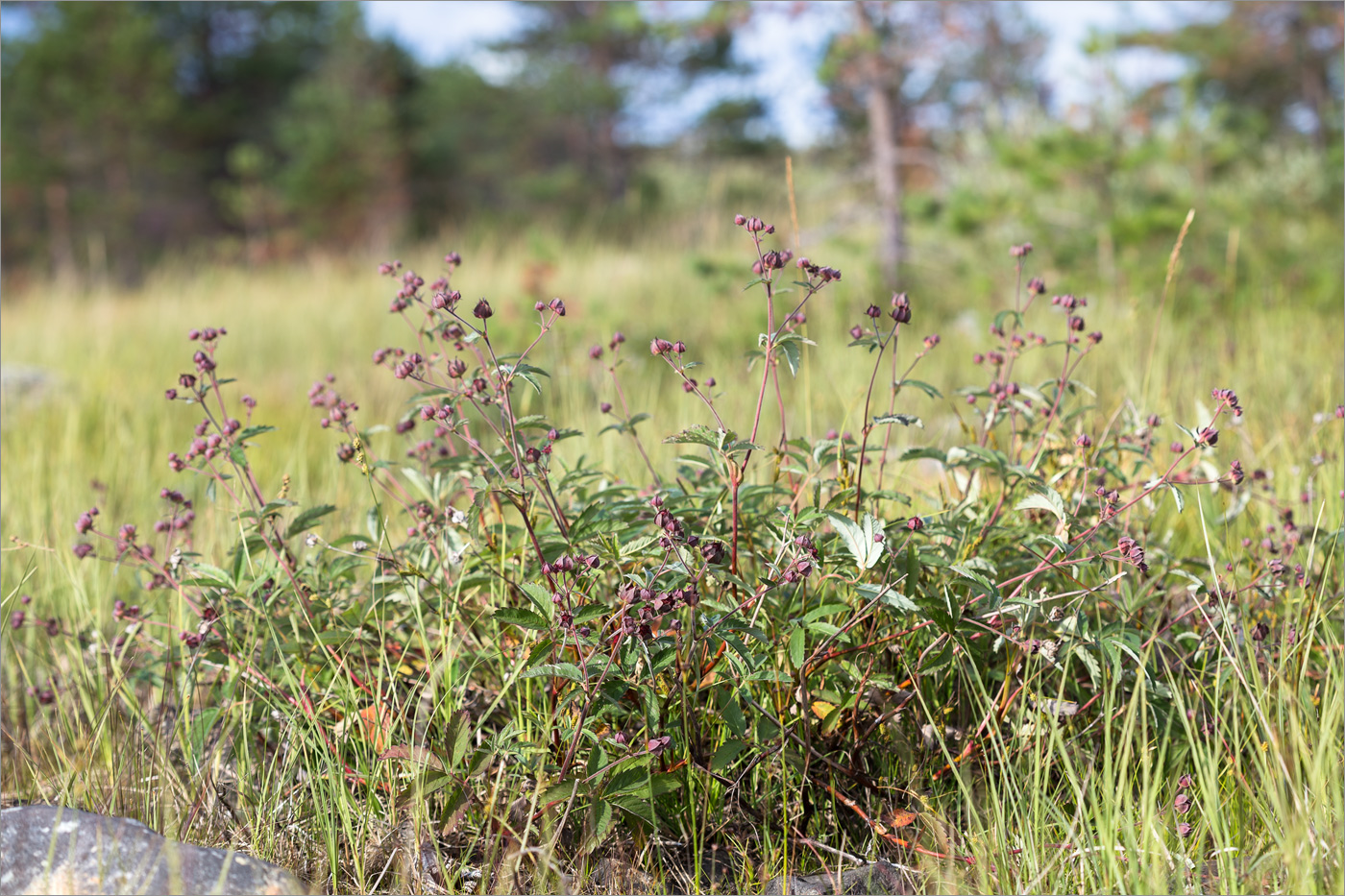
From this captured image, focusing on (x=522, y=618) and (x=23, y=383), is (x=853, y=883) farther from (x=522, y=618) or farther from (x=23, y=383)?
(x=23, y=383)

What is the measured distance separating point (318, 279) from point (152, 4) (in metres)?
12.0

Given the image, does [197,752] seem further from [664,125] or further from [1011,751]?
[664,125]

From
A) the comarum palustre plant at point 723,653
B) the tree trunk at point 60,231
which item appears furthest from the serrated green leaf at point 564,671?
the tree trunk at point 60,231

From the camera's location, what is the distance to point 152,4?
18.6 metres

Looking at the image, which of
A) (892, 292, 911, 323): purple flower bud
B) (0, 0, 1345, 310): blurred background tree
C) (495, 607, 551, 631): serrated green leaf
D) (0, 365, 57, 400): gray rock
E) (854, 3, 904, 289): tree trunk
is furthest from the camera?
(0, 0, 1345, 310): blurred background tree

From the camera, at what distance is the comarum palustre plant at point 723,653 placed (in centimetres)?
147

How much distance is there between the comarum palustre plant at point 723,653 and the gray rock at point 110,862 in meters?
0.18

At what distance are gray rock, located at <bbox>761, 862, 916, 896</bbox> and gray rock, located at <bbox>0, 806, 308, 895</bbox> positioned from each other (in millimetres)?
710

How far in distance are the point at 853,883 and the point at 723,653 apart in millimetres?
401

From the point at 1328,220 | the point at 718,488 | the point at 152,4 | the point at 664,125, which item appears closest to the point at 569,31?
the point at 664,125

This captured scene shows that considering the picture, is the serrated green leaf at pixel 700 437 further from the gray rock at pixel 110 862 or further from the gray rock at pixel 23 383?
the gray rock at pixel 23 383

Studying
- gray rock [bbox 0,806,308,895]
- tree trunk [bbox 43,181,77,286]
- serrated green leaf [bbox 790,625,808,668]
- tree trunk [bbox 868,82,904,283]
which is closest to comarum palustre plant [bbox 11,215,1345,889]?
serrated green leaf [bbox 790,625,808,668]

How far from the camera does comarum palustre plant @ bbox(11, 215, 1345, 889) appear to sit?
1.47 m

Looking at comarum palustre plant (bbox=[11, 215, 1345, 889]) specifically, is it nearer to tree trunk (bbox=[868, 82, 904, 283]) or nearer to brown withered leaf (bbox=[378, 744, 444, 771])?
brown withered leaf (bbox=[378, 744, 444, 771])
